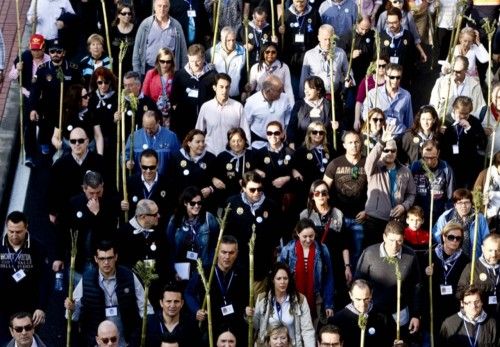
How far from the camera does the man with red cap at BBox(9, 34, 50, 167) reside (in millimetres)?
21703

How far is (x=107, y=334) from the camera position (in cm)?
1741

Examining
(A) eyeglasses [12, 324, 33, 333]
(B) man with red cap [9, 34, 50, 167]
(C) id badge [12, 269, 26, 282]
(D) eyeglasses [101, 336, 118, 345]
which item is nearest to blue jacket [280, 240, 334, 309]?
(D) eyeglasses [101, 336, 118, 345]

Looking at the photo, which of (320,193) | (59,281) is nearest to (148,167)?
(59,281)

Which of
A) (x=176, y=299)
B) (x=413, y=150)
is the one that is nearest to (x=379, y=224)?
(x=413, y=150)

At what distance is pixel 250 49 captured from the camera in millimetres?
22734

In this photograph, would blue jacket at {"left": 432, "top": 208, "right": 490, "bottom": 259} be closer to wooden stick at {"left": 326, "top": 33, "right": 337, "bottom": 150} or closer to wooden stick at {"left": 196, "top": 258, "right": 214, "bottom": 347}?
wooden stick at {"left": 326, "top": 33, "right": 337, "bottom": 150}

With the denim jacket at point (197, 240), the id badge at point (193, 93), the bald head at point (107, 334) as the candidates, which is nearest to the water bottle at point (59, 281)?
the denim jacket at point (197, 240)

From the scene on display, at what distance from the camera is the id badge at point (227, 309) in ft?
60.7

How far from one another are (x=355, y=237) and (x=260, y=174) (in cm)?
131

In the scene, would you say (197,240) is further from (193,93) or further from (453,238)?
(193,93)

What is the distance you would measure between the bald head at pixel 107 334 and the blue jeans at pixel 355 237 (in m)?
3.43

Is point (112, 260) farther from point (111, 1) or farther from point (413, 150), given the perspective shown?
point (111, 1)

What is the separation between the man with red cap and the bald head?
473 cm

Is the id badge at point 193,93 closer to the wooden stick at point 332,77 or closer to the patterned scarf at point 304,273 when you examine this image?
the wooden stick at point 332,77
